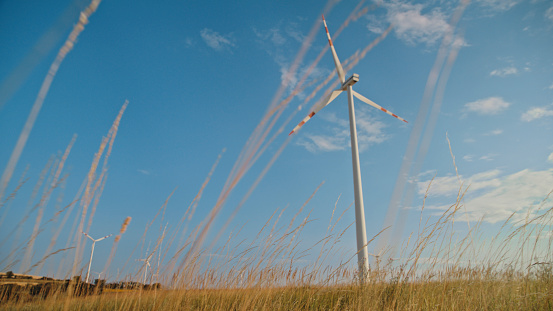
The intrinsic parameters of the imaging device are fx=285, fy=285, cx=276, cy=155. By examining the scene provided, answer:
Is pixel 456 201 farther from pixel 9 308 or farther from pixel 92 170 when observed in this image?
pixel 9 308

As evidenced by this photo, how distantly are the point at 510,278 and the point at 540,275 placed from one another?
0.46 meters

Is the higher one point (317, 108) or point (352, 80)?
point (352, 80)

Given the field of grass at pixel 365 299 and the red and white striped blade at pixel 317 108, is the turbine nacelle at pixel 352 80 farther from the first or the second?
the field of grass at pixel 365 299

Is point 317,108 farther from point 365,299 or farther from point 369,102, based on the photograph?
point 365,299

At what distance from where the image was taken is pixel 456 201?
411cm

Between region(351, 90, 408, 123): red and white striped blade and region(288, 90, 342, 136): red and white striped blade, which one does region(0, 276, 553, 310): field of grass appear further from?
region(351, 90, 408, 123): red and white striped blade

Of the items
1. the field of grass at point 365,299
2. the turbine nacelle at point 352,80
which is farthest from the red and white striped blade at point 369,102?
the field of grass at point 365,299

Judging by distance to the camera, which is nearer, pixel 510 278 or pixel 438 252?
pixel 438 252

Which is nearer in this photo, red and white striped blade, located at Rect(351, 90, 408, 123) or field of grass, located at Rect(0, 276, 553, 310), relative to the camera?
field of grass, located at Rect(0, 276, 553, 310)

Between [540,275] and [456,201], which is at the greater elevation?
[456,201]

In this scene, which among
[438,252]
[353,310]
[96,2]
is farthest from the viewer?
[438,252]

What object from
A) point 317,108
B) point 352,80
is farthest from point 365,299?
point 352,80

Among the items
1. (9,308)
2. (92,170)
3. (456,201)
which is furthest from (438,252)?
(9,308)

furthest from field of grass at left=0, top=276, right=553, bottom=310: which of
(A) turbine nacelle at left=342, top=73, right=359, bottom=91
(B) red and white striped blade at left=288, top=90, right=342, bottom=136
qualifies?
(A) turbine nacelle at left=342, top=73, right=359, bottom=91
